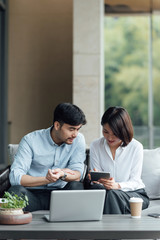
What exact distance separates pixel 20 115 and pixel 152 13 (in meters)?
2.78

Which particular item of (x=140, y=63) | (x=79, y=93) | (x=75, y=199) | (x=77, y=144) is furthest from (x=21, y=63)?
(x=140, y=63)

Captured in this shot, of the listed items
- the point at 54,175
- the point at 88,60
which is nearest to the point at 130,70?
the point at 88,60

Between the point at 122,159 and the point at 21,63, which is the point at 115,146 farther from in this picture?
the point at 21,63

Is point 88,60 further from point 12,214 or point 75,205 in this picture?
point 12,214

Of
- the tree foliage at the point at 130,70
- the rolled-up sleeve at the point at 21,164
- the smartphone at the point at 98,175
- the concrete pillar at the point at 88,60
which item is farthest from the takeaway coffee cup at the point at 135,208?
the tree foliage at the point at 130,70

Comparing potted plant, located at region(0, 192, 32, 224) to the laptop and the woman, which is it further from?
the woman

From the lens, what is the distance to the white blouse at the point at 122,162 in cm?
288

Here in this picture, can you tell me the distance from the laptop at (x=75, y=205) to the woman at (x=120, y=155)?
0.56 m

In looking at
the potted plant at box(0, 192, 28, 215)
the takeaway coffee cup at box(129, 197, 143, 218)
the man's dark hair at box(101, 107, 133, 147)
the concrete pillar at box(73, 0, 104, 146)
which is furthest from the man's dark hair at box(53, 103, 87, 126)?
the concrete pillar at box(73, 0, 104, 146)

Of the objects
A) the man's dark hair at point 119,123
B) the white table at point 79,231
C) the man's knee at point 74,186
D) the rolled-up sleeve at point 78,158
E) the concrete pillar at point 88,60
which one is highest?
the concrete pillar at point 88,60

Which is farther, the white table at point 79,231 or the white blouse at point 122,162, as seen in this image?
the white blouse at point 122,162

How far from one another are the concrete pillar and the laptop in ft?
9.52

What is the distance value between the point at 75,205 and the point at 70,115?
760 mm

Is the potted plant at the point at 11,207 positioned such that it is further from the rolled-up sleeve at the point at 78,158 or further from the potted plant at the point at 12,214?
the rolled-up sleeve at the point at 78,158
